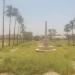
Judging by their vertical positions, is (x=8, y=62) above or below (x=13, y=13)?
below

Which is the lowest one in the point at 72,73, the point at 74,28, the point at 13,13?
the point at 72,73

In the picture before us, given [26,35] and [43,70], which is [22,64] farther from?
[26,35]

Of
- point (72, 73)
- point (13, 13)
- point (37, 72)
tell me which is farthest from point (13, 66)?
point (13, 13)

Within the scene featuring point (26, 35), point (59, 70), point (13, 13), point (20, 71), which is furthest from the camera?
point (26, 35)

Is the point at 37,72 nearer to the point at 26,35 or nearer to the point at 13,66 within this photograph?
the point at 13,66

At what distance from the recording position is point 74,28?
41.0 meters

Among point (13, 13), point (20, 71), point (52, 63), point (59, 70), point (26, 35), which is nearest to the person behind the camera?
point (20, 71)

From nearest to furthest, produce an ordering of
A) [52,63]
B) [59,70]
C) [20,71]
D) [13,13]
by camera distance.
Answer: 1. [20,71]
2. [59,70]
3. [52,63]
4. [13,13]

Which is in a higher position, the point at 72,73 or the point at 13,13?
the point at 13,13

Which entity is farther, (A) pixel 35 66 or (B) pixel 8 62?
(B) pixel 8 62

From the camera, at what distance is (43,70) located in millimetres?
9797

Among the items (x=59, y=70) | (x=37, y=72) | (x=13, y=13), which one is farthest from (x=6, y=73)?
(x=13, y=13)

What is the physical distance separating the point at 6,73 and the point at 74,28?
33.1m

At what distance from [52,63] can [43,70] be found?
51.6 inches
